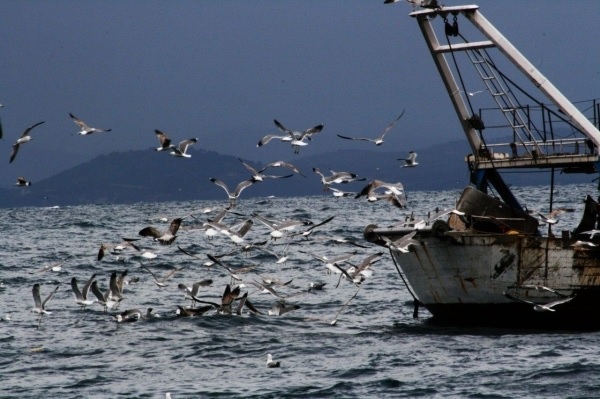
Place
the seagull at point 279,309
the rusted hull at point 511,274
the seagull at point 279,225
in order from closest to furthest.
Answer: the seagull at point 279,225
the rusted hull at point 511,274
the seagull at point 279,309

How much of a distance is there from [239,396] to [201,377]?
6.58 feet

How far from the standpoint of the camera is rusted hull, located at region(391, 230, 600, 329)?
82.6ft

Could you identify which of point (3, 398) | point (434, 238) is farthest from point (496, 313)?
point (3, 398)

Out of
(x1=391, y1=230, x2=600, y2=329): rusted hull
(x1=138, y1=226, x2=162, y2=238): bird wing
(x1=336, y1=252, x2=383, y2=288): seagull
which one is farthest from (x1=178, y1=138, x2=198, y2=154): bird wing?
(x1=391, y1=230, x2=600, y2=329): rusted hull

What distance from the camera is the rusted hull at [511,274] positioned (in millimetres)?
25188

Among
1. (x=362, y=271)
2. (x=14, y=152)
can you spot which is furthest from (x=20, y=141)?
(x=362, y=271)

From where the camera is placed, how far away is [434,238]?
84.2 ft

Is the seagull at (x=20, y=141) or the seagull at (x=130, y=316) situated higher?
the seagull at (x=20, y=141)

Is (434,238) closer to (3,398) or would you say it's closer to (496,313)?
(496,313)

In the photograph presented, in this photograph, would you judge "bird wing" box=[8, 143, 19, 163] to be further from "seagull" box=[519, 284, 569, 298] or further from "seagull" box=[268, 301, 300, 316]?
"seagull" box=[519, 284, 569, 298]

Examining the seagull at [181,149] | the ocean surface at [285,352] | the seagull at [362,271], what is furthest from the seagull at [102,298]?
the seagull at [362,271]

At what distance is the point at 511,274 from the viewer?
2530 cm

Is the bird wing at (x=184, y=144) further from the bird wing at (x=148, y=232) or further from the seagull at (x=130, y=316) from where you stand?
the seagull at (x=130, y=316)

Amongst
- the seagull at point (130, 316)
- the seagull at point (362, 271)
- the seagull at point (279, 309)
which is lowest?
the seagull at point (130, 316)
